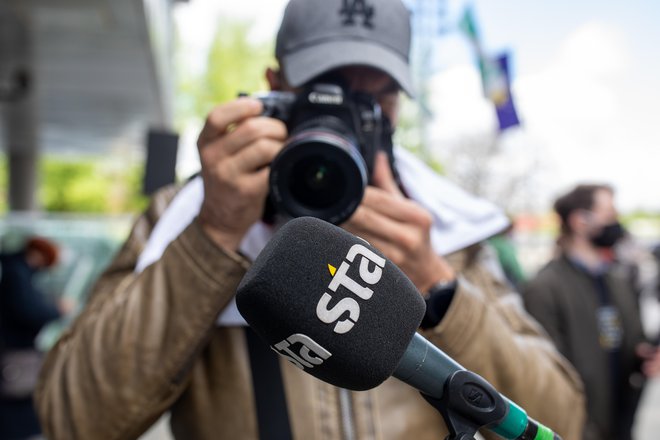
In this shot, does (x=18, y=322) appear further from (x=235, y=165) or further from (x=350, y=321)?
(x=350, y=321)

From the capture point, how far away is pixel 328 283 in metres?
0.70

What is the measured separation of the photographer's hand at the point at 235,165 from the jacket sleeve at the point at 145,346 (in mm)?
44

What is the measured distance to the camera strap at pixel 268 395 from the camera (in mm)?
1198

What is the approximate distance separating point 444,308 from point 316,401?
0.89ft

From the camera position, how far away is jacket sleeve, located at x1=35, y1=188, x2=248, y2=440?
3.84 feet

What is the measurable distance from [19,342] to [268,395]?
133 inches

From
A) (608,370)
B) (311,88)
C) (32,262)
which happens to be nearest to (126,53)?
(32,262)

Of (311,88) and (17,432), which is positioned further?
(17,432)

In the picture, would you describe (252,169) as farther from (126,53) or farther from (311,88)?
(126,53)

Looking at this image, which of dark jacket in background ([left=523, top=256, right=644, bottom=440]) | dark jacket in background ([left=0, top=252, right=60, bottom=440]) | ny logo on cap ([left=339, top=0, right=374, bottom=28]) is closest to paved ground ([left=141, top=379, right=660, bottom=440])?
dark jacket in background ([left=0, top=252, right=60, bottom=440])

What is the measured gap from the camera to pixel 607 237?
361cm

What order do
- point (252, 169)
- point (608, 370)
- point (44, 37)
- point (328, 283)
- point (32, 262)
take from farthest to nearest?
point (44, 37), point (32, 262), point (608, 370), point (252, 169), point (328, 283)

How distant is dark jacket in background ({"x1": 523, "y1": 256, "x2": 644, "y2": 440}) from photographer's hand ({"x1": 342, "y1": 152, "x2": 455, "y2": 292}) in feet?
7.86

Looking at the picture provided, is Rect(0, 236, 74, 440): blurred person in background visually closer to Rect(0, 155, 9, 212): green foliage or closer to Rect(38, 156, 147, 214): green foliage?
Rect(0, 155, 9, 212): green foliage
